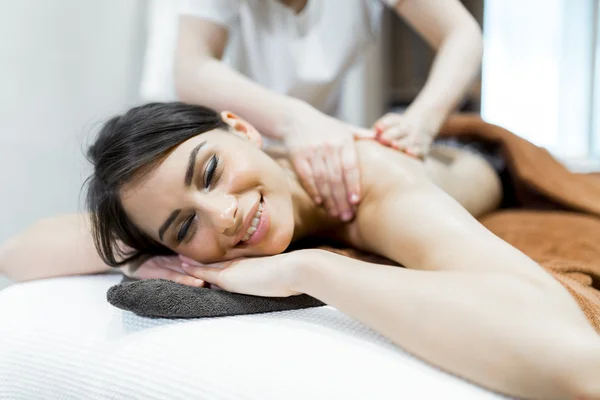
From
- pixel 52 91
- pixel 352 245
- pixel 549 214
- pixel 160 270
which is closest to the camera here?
pixel 160 270

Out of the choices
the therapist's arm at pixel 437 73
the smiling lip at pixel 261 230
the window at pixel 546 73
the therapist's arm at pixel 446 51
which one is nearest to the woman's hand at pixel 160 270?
the smiling lip at pixel 261 230

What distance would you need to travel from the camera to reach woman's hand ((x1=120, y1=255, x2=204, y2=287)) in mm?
929

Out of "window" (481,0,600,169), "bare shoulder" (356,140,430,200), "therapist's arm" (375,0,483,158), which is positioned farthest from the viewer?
"window" (481,0,600,169)

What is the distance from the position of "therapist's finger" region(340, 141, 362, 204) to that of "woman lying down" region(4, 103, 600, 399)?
0.06 ft

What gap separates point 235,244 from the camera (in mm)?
921

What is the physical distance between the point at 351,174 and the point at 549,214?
581 mm

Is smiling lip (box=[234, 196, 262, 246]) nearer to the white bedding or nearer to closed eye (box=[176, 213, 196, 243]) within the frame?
closed eye (box=[176, 213, 196, 243])

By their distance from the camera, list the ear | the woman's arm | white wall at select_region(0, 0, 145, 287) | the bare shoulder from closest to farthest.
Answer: the woman's arm
the bare shoulder
the ear
white wall at select_region(0, 0, 145, 287)

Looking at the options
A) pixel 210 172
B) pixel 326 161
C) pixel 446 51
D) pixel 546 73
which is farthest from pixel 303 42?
pixel 546 73

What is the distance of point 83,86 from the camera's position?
1.66 meters

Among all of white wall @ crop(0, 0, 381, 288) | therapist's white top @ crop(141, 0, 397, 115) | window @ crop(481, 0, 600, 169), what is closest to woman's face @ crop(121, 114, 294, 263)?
white wall @ crop(0, 0, 381, 288)

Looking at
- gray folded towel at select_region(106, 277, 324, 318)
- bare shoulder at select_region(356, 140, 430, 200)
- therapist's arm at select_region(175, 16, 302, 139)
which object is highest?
therapist's arm at select_region(175, 16, 302, 139)

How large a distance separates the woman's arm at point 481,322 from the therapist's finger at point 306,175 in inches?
14.9

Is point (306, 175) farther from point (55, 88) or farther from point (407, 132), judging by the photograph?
point (55, 88)
